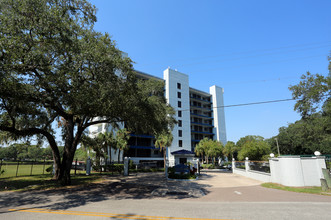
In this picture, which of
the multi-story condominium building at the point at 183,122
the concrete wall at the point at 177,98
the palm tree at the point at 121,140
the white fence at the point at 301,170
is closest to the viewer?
the white fence at the point at 301,170

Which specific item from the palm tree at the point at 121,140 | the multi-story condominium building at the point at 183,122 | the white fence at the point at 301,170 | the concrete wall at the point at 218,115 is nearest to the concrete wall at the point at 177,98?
the multi-story condominium building at the point at 183,122

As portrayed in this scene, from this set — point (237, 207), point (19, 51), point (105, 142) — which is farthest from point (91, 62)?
point (105, 142)

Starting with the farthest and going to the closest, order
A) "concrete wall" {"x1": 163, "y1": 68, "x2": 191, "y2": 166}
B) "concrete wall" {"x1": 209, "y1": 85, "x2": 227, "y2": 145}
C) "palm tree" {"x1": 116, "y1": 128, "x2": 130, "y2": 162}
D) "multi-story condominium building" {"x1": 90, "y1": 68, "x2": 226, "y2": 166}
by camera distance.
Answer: "concrete wall" {"x1": 209, "y1": 85, "x2": 227, "y2": 145} < "concrete wall" {"x1": 163, "y1": 68, "x2": 191, "y2": 166} < "multi-story condominium building" {"x1": 90, "y1": 68, "x2": 226, "y2": 166} < "palm tree" {"x1": 116, "y1": 128, "x2": 130, "y2": 162}

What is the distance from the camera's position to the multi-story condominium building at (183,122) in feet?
169

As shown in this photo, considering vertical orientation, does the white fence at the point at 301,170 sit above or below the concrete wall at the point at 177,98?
below

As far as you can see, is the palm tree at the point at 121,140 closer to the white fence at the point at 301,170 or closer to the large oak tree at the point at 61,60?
the large oak tree at the point at 61,60

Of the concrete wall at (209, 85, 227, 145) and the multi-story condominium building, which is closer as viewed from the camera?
the multi-story condominium building

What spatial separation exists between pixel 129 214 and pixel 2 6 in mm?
12149

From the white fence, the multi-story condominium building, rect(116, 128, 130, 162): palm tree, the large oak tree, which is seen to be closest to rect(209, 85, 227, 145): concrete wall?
the multi-story condominium building

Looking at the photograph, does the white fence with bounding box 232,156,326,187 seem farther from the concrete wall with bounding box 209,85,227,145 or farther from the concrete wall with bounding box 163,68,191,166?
the concrete wall with bounding box 209,85,227,145

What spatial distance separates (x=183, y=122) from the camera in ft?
195

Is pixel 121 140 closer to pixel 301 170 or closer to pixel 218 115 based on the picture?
pixel 301 170

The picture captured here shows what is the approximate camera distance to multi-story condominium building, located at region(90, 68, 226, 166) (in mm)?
51500

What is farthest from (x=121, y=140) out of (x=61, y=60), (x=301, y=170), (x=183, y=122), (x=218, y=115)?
(x=218, y=115)
